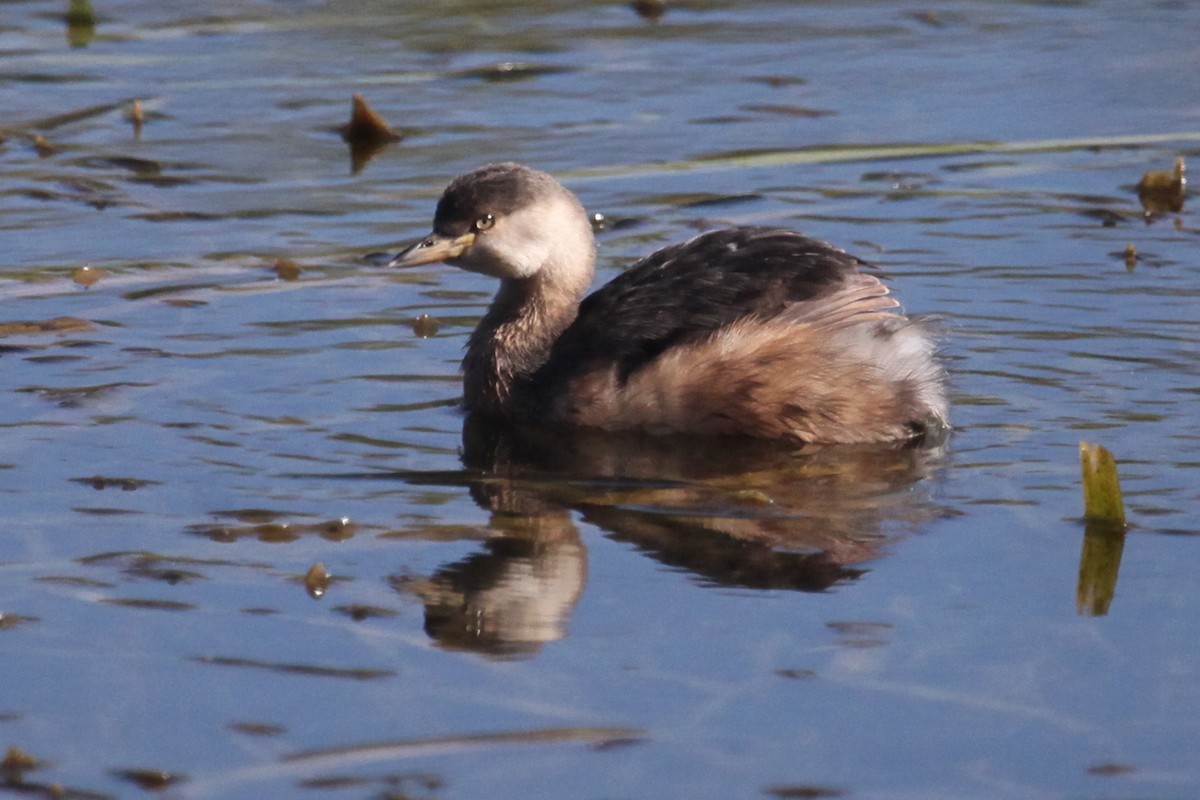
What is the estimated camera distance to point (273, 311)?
7.95 m

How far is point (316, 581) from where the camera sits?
5.09 meters

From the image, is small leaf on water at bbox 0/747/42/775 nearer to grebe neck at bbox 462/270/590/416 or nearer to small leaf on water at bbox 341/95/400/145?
grebe neck at bbox 462/270/590/416

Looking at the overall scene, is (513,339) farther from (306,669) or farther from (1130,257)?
(306,669)

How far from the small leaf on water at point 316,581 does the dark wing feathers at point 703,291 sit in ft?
6.05

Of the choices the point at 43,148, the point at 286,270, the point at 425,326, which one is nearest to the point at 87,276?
the point at 286,270

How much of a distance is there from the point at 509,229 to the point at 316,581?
2484mm

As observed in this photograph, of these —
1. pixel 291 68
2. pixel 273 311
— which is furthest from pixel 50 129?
pixel 273 311

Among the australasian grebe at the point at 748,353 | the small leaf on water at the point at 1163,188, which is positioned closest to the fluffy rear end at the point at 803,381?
the australasian grebe at the point at 748,353

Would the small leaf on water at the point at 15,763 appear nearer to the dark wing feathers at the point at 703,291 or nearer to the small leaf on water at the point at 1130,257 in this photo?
the dark wing feathers at the point at 703,291

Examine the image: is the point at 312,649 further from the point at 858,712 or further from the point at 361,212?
the point at 361,212

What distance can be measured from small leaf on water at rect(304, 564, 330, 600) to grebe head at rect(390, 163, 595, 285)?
7.47 feet

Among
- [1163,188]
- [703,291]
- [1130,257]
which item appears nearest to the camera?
[703,291]

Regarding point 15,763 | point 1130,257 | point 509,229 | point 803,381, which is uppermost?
point 509,229

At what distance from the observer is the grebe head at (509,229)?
287 inches
